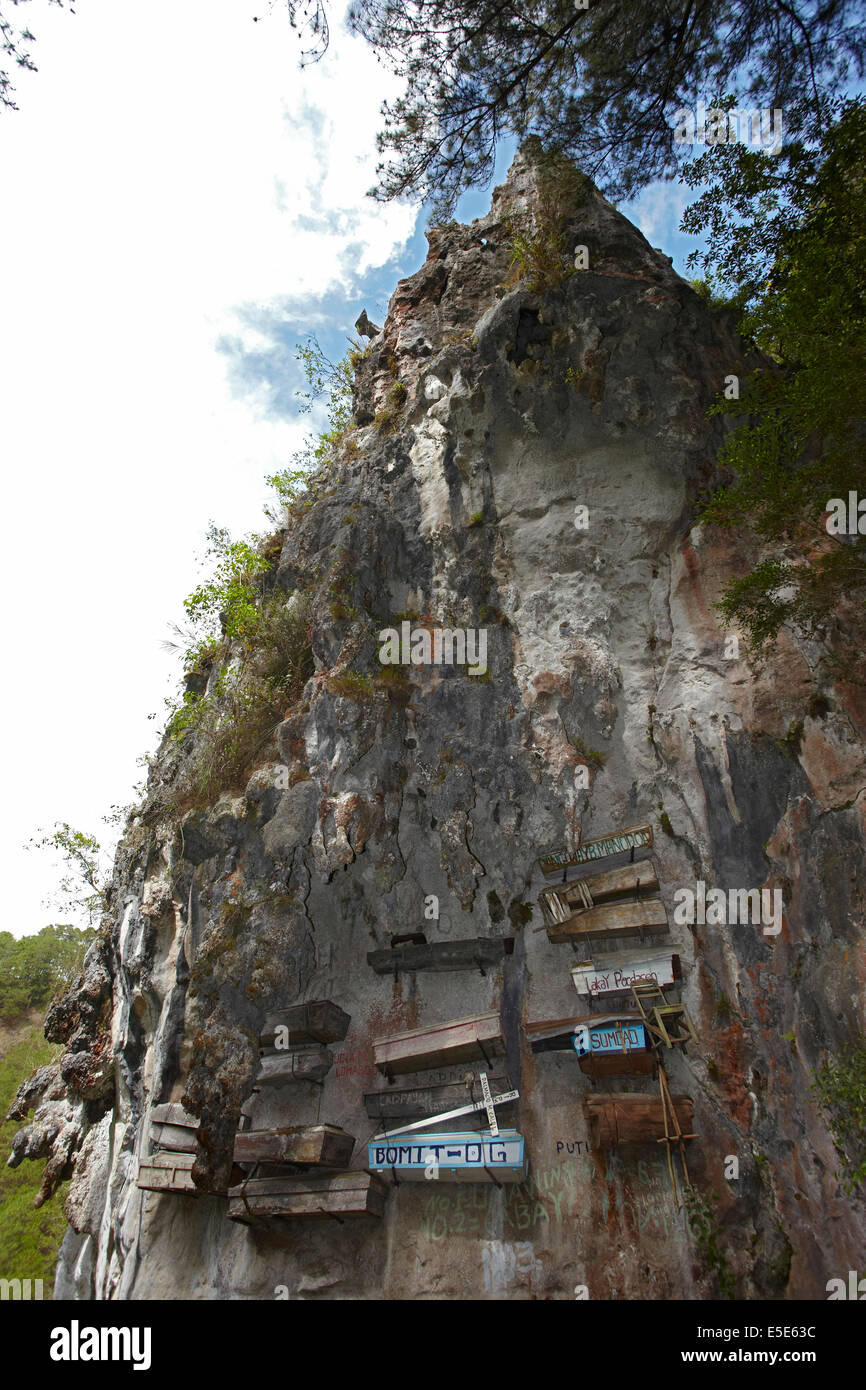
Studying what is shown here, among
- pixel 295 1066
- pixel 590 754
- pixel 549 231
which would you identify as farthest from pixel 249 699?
pixel 549 231

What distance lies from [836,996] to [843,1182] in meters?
1.94

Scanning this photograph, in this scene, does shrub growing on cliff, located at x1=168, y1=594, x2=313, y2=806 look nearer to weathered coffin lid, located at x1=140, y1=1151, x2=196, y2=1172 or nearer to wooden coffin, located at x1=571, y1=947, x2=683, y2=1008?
weathered coffin lid, located at x1=140, y1=1151, x2=196, y2=1172

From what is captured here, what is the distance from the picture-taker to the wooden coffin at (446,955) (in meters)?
11.0

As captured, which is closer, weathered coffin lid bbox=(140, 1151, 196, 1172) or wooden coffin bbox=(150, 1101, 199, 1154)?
weathered coffin lid bbox=(140, 1151, 196, 1172)

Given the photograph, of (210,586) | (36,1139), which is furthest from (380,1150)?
(210,586)

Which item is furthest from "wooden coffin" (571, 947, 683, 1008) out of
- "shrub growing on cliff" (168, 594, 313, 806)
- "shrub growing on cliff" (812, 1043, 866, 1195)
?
"shrub growing on cliff" (168, 594, 313, 806)

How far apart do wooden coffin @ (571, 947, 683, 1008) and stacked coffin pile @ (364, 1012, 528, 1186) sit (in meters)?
1.41

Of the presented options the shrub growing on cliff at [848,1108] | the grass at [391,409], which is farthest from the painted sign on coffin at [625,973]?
the grass at [391,409]

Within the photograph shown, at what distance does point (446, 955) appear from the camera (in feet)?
36.5

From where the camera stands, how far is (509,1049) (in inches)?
410

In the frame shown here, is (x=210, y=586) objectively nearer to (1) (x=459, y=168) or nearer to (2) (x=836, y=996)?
(1) (x=459, y=168)

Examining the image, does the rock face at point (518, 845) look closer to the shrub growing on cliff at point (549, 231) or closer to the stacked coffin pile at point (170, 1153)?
the stacked coffin pile at point (170, 1153)

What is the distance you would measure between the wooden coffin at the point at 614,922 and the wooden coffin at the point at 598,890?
11cm

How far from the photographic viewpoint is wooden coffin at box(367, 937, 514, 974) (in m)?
11.0
